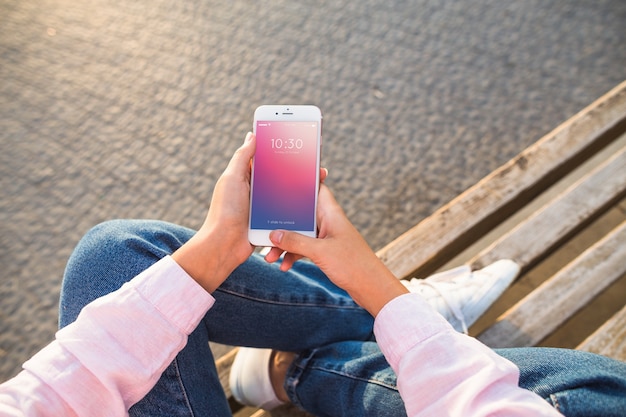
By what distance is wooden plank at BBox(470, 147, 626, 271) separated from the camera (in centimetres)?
114

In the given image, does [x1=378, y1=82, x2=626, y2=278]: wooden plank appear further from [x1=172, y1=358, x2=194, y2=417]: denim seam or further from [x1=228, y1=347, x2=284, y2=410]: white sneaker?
[x1=172, y1=358, x2=194, y2=417]: denim seam

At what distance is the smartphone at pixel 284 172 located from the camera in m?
0.90

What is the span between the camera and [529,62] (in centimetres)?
172

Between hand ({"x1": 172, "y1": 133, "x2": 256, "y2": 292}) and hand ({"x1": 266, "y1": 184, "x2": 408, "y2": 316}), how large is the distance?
64 millimetres

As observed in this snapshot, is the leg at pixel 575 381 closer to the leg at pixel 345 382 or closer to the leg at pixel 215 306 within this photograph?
the leg at pixel 345 382

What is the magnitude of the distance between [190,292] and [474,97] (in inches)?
50.2

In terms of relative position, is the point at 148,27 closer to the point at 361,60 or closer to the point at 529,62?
the point at 361,60

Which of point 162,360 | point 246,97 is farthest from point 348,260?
point 246,97

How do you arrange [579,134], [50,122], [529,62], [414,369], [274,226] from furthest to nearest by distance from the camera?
1. [529,62]
2. [50,122]
3. [579,134]
4. [274,226]
5. [414,369]

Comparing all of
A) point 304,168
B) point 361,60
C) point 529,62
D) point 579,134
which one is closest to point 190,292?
point 304,168

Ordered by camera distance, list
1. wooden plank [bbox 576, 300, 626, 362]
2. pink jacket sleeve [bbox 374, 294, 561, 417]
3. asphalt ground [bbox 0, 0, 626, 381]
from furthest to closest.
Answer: asphalt ground [bbox 0, 0, 626, 381] < wooden plank [bbox 576, 300, 626, 362] < pink jacket sleeve [bbox 374, 294, 561, 417]

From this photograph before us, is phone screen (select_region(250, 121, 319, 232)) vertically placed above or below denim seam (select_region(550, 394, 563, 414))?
above

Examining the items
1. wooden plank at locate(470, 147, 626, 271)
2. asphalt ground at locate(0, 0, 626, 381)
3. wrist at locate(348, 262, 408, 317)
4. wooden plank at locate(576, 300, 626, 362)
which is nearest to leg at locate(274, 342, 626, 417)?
wrist at locate(348, 262, 408, 317)

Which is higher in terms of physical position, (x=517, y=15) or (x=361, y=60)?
(x=517, y=15)
